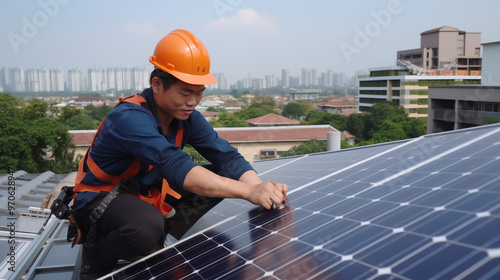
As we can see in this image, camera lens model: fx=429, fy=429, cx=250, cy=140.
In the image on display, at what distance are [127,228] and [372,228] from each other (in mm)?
2040

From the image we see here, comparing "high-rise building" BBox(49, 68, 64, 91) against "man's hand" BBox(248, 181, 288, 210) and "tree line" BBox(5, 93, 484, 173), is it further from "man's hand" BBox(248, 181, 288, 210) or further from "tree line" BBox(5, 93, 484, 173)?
"man's hand" BBox(248, 181, 288, 210)

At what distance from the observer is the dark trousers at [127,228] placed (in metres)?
3.66

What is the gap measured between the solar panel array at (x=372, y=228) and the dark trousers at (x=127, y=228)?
0.55 feet

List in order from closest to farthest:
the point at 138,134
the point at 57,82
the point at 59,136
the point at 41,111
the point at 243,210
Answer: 1. the point at 138,134
2. the point at 243,210
3. the point at 59,136
4. the point at 41,111
5. the point at 57,82

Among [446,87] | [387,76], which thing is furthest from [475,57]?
[446,87]

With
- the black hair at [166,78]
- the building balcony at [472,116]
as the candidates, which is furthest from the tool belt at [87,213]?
the building balcony at [472,116]

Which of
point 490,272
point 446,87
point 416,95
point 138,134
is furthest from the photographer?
point 416,95

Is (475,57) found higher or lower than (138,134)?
higher

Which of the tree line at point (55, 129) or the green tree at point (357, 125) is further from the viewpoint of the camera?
the green tree at point (357, 125)

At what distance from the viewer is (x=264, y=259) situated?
2879 millimetres

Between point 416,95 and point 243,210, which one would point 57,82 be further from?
point 243,210

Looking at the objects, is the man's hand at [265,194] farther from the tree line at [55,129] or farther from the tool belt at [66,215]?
the tree line at [55,129]

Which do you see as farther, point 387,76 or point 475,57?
point 475,57

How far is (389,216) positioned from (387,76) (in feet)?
373
